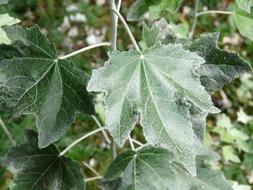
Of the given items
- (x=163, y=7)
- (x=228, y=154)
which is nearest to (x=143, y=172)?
(x=163, y=7)

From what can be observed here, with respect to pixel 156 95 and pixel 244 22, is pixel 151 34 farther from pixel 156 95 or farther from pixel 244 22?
pixel 244 22

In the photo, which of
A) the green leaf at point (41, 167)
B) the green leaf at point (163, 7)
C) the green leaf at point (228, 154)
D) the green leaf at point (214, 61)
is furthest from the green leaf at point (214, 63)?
the green leaf at point (228, 154)

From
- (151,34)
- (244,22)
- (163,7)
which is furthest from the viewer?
(244,22)

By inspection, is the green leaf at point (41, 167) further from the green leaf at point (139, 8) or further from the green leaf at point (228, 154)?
the green leaf at point (228, 154)

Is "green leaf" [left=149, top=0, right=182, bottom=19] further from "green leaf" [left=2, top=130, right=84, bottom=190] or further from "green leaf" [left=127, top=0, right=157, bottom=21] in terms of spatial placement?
"green leaf" [left=2, top=130, right=84, bottom=190]

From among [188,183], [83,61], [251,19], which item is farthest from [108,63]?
[83,61]

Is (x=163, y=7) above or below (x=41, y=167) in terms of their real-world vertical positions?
above

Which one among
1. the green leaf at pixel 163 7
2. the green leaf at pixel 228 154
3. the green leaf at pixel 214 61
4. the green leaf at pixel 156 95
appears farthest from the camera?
the green leaf at pixel 228 154
